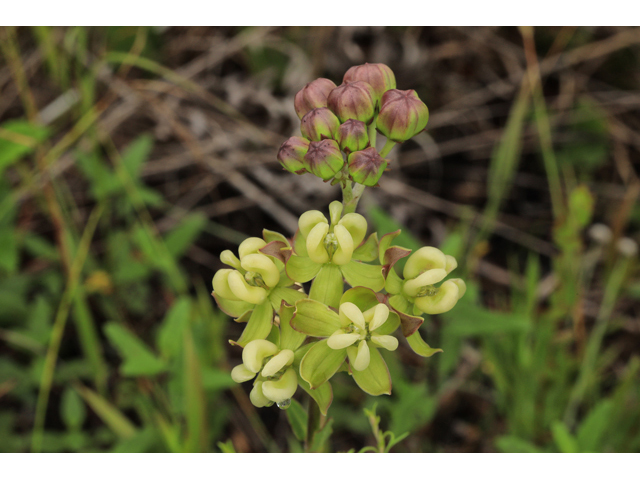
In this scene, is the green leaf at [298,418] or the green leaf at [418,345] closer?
the green leaf at [418,345]

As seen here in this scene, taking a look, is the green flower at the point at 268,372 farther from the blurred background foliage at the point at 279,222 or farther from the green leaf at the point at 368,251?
the blurred background foliage at the point at 279,222

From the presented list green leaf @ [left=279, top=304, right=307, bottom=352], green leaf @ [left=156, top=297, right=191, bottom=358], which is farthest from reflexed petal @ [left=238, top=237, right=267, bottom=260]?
green leaf @ [left=156, top=297, right=191, bottom=358]

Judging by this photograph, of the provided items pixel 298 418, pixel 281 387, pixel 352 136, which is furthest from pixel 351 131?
pixel 298 418

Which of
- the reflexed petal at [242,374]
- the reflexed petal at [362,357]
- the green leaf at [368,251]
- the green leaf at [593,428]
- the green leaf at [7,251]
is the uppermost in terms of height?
the green leaf at [368,251]

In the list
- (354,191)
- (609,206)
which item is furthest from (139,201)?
(609,206)

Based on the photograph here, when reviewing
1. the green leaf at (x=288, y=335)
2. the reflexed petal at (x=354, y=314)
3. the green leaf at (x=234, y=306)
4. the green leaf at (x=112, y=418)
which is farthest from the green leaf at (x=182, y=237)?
the reflexed petal at (x=354, y=314)

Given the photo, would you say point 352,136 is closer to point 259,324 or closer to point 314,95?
point 314,95

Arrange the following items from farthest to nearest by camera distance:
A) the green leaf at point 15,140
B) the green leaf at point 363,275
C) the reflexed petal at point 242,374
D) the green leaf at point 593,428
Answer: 1. the green leaf at point 15,140
2. the green leaf at point 593,428
3. the green leaf at point 363,275
4. the reflexed petal at point 242,374
